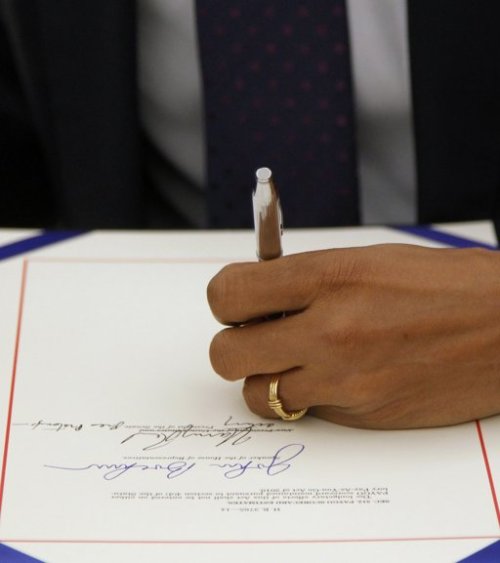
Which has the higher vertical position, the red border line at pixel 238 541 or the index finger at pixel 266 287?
the index finger at pixel 266 287

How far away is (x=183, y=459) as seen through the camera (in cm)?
54

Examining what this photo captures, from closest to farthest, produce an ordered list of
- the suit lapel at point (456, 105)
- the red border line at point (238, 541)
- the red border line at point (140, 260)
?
1. the red border line at point (238, 541)
2. the red border line at point (140, 260)
3. the suit lapel at point (456, 105)

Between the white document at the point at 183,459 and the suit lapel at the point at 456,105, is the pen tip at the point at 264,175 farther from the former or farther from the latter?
the suit lapel at the point at 456,105

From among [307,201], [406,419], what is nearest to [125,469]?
[406,419]

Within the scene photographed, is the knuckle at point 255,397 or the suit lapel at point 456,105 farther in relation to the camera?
the suit lapel at point 456,105

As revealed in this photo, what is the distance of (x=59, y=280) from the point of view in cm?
68

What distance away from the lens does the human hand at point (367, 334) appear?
0.55 m

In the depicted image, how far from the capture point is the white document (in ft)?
1.65

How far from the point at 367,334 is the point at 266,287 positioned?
66 mm
